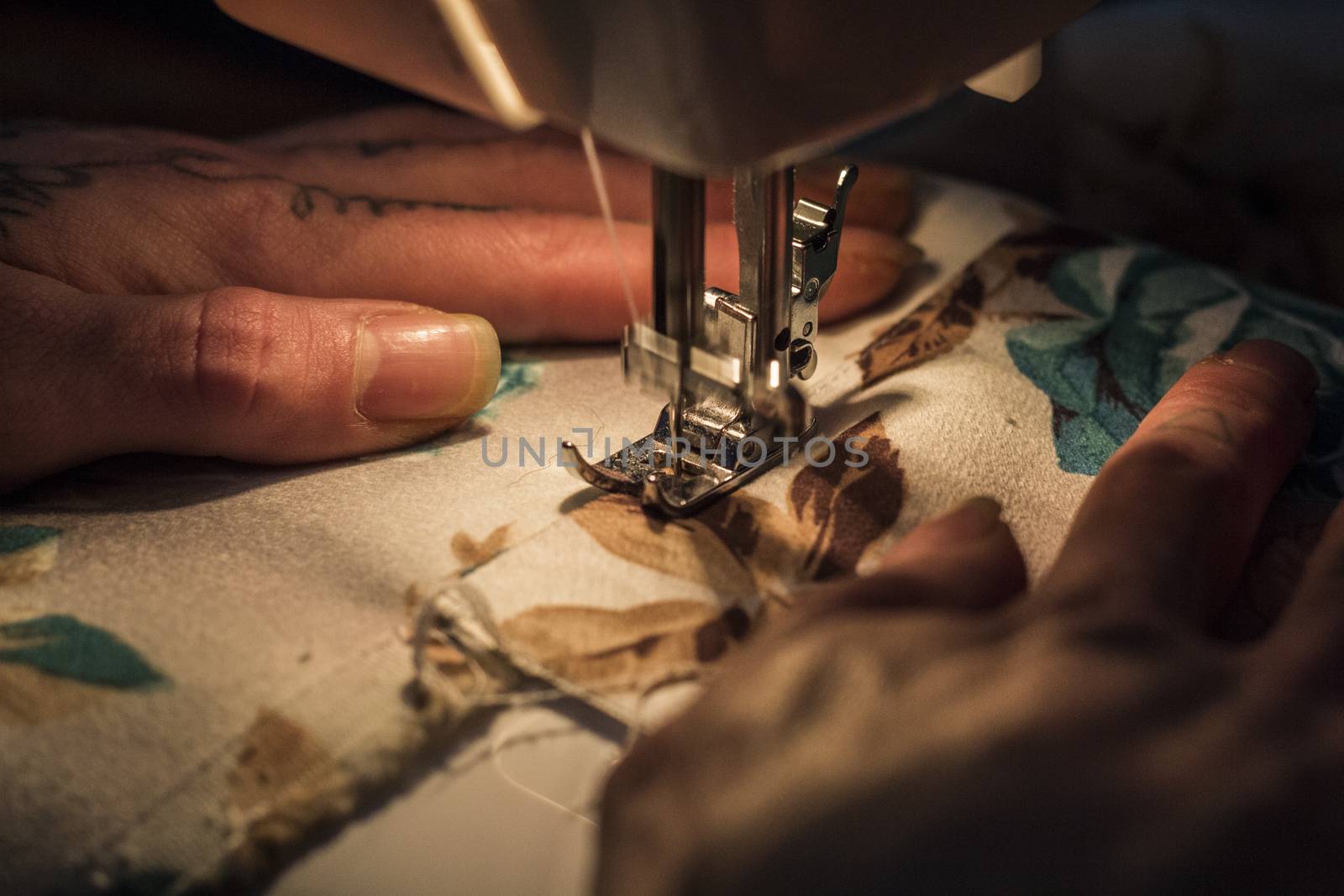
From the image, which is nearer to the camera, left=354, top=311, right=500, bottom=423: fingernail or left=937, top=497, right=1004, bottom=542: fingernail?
left=937, top=497, right=1004, bottom=542: fingernail

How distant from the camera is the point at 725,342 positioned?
59 centimetres

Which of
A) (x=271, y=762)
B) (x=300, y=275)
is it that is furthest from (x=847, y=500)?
(x=300, y=275)

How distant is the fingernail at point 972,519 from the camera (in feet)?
1.66

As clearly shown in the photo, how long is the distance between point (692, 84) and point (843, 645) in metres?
0.23

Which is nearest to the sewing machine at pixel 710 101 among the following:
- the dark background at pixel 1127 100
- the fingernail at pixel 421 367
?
the fingernail at pixel 421 367

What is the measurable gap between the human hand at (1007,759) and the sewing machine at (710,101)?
174 millimetres

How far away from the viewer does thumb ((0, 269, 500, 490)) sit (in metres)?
0.62

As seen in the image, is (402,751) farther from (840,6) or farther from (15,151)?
(15,151)

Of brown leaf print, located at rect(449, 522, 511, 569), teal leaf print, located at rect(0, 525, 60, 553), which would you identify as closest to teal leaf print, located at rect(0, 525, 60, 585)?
teal leaf print, located at rect(0, 525, 60, 553)

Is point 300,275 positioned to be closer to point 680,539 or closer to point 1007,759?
point 680,539

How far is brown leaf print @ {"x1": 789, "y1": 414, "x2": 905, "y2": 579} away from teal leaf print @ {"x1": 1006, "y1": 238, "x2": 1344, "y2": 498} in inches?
4.6

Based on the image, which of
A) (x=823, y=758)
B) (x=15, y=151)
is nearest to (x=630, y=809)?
(x=823, y=758)

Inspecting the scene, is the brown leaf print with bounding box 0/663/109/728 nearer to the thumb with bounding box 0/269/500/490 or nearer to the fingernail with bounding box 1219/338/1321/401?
the thumb with bounding box 0/269/500/490

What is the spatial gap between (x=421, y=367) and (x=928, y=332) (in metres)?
0.37
